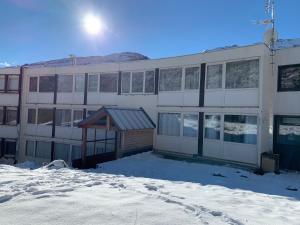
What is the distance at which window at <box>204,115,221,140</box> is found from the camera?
52.9 feet

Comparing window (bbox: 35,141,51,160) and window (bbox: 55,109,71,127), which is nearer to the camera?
window (bbox: 55,109,71,127)

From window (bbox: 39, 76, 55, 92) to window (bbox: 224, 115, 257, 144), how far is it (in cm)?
1308

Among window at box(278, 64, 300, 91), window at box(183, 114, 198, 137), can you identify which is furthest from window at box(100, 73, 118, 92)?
window at box(278, 64, 300, 91)

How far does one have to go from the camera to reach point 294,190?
35.1ft

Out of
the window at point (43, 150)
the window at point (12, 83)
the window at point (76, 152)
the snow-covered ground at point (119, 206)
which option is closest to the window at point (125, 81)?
the window at point (76, 152)

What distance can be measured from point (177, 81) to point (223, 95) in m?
2.99

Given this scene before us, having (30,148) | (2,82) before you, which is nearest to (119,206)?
(30,148)

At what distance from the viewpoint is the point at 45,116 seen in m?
23.1

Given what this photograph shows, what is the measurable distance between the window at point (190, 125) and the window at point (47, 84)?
10.7 metres

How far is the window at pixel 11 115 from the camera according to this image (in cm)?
2384

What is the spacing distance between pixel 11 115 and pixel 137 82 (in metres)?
10.8

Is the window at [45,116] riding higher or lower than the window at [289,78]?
lower

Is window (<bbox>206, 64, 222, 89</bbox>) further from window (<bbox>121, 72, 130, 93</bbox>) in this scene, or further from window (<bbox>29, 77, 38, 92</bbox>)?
window (<bbox>29, 77, 38, 92</bbox>)

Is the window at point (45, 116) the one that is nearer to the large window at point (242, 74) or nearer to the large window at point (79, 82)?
the large window at point (79, 82)
